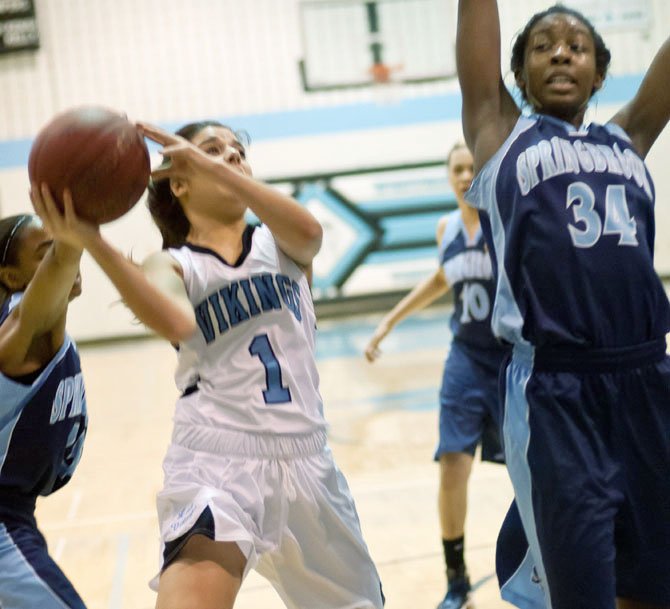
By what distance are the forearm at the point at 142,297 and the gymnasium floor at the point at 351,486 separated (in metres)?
2.01

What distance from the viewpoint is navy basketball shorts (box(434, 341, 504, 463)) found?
3801mm

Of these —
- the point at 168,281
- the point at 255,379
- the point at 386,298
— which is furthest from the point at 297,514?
the point at 386,298

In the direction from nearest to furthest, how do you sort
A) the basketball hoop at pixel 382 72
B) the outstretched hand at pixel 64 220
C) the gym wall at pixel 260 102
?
1. the outstretched hand at pixel 64 220
2. the gym wall at pixel 260 102
3. the basketball hoop at pixel 382 72

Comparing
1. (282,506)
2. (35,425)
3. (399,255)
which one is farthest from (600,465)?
(399,255)

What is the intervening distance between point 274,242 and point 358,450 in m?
3.60

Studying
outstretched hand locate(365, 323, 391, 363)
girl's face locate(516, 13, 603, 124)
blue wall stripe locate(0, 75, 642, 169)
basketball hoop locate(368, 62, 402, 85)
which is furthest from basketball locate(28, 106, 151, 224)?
basketball hoop locate(368, 62, 402, 85)

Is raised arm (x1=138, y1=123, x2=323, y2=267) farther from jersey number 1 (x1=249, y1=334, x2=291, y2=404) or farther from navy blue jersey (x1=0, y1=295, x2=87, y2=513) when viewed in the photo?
navy blue jersey (x1=0, y1=295, x2=87, y2=513)

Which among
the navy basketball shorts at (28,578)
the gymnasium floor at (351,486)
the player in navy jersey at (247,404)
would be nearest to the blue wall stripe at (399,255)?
the gymnasium floor at (351,486)

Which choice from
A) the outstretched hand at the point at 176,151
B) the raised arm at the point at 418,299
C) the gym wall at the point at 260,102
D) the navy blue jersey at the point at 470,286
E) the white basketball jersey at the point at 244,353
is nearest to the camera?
the outstretched hand at the point at 176,151

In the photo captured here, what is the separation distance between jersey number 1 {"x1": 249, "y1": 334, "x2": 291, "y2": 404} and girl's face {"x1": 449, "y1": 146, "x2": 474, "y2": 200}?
1997 millimetres

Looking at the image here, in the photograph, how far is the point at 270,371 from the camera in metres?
2.53

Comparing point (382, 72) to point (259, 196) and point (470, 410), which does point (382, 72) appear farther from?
point (259, 196)

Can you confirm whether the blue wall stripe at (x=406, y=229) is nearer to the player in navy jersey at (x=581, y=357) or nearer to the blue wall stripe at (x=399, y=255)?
the blue wall stripe at (x=399, y=255)

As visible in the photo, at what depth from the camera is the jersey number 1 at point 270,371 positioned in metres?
2.52
